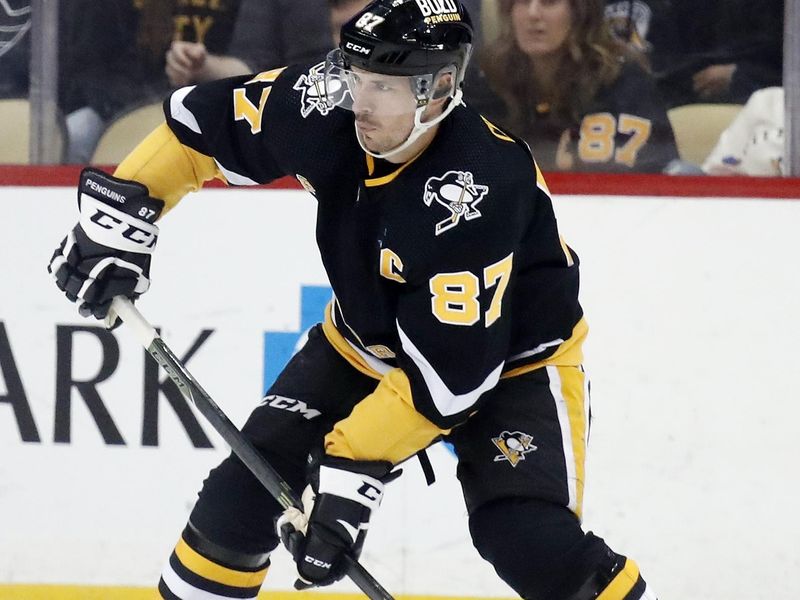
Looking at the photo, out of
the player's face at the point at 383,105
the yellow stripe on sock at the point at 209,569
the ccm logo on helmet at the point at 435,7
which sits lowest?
the yellow stripe on sock at the point at 209,569

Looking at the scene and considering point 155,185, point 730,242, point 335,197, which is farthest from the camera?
point 730,242

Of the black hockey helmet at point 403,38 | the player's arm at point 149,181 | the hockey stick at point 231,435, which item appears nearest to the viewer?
the black hockey helmet at point 403,38

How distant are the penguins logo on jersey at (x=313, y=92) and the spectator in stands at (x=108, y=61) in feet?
3.30

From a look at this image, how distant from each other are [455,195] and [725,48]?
1337 mm

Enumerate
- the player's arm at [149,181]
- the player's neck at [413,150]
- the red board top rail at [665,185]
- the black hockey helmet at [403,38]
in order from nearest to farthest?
the black hockey helmet at [403,38]
the player's neck at [413,150]
the player's arm at [149,181]
the red board top rail at [665,185]

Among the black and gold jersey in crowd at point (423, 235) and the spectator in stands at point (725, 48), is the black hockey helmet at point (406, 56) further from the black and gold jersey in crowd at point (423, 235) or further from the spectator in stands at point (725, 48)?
the spectator in stands at point (725, 48)

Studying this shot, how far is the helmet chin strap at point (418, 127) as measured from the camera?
199 centimetres

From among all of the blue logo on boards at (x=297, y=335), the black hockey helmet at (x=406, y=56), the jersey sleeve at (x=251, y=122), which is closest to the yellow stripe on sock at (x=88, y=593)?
the blue logo on boards at (x=297, y=335)

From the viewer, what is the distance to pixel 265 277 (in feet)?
10.00

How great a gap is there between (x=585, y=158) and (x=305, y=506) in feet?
4.36

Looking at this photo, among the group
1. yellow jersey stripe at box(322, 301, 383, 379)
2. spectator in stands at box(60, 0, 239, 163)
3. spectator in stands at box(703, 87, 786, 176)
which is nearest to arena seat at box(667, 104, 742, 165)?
spectator in stands at box(703, 87, 786, 176)

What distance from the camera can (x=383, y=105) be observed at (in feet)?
6.54

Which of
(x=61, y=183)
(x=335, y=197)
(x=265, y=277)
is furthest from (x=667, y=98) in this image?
(x=61, y=183)

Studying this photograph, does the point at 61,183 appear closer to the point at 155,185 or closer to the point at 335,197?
the point at 155,185
